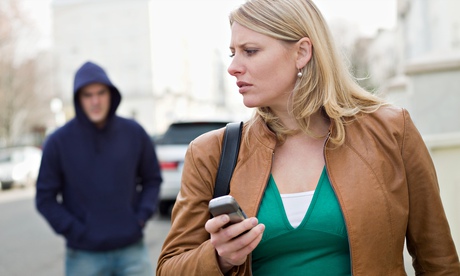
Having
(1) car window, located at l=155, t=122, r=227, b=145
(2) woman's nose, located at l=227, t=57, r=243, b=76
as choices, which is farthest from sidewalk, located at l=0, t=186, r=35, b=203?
(2) woman's nose, located at l=227, t=57, r=243, b=76

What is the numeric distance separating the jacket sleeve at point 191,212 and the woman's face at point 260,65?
0.73 ft

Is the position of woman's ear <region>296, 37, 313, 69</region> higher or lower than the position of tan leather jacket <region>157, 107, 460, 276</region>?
higher

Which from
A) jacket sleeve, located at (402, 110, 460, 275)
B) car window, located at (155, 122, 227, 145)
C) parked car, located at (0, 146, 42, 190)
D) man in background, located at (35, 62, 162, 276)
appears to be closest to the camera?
jacket sleeve, located at (402, 110, 460, 275)

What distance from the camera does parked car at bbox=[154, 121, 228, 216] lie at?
11.3 metres

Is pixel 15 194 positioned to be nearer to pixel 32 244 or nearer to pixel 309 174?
pixel 32 244

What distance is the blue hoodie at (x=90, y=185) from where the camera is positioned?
12.3ft

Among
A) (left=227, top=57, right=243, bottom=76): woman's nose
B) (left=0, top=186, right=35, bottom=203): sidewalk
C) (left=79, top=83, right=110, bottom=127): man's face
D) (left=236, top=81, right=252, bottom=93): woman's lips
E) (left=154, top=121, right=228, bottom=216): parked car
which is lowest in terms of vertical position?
(left=0, top=186, right=35, bottom=203): sidewalk

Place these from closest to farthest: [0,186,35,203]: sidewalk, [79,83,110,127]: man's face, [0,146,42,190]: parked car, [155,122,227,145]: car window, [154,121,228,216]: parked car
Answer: [79,83,110,127]: man's face → [154,121,228,216]: parked car → [155,122,227,145]: car window → [0,186,35,203]: sidewalk → [0,146,42,190]: parked car

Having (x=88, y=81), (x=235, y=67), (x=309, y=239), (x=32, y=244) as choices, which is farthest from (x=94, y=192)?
(x=32, y=244)

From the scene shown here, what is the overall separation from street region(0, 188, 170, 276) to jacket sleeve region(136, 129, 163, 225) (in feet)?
12.3

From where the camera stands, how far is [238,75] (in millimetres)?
2170

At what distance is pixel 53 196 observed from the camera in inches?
151

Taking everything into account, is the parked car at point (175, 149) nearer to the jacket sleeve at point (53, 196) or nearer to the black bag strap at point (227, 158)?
the jacket sleeve at point (53, 196)

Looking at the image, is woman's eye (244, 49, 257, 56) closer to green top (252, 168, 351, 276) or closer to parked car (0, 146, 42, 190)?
green top (252, 168, 351, 276)
